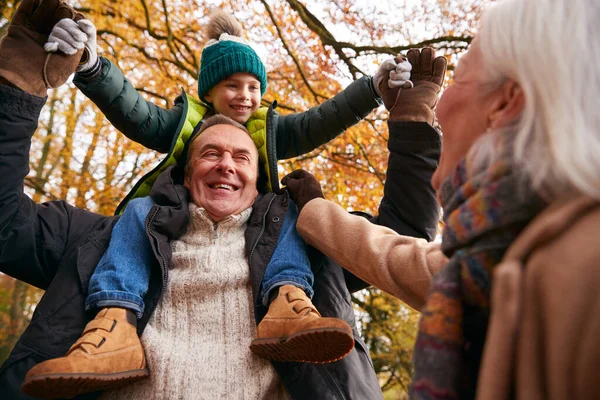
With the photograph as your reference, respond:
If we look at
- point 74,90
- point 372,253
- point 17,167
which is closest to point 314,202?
point 372,253

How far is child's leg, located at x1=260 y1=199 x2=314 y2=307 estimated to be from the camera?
221 cm

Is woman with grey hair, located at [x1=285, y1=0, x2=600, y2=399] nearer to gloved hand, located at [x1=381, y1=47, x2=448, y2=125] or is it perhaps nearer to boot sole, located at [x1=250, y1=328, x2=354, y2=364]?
boot sole, located at [x1=250, y1=328, x2=354, y2=364]

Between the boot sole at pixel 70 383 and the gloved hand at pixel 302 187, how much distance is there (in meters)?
1.02

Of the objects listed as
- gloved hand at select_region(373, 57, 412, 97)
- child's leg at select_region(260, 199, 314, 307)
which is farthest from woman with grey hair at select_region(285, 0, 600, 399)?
gloved hand at select_region(373, 57, 412, 97)

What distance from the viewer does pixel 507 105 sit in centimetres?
134

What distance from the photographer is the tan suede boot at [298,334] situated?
6.11 ft

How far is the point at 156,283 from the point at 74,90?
7.23 meters

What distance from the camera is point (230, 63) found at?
3.26 m

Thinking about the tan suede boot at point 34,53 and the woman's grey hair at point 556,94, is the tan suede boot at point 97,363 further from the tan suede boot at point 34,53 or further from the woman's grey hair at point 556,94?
the woman's grey hair at point 556,94

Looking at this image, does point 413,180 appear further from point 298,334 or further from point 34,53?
point 34,53

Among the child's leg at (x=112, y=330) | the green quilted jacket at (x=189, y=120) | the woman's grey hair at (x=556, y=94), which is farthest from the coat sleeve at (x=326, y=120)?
the woman's grey hair at (x=556, y=94)

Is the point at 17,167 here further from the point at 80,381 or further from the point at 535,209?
the point at 535,209

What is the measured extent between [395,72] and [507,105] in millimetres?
1318

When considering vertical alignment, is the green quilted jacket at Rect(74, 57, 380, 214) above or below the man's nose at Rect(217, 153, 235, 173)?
above
